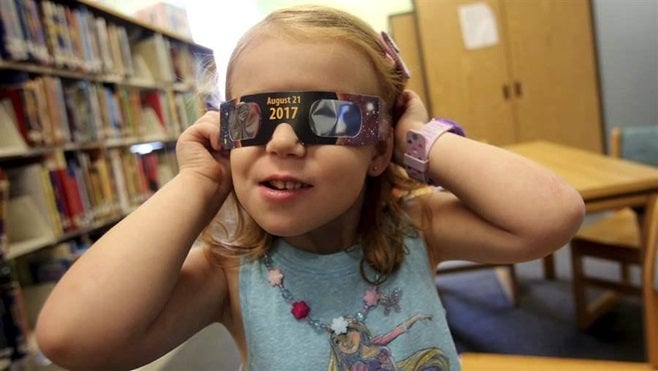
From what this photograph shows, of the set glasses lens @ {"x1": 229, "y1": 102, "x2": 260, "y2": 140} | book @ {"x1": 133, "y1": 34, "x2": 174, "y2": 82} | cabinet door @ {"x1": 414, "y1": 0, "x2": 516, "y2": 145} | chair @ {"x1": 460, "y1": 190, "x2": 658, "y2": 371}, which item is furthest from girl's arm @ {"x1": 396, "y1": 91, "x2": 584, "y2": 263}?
cabinet door @ {"x1": 414, "y1": 0, "x2": 516, "y2": 145}

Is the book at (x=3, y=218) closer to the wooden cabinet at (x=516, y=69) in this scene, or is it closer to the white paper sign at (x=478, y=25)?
the wooden cabinet at (x=516, y=69)

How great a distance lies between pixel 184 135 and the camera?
78 centimetres

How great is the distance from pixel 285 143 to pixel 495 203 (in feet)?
1.04

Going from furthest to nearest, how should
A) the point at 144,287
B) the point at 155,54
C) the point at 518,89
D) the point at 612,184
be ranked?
the point at 518,89
the point at 155,54
the point at 612,184
the point at 144,287

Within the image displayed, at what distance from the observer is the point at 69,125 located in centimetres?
231

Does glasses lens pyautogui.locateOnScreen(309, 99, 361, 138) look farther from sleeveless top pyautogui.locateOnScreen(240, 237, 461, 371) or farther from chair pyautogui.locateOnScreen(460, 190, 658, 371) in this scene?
chair pyautogui.locateOnScreen(460, 190, 658, 371)

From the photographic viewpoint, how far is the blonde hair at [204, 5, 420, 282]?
2.29 ft

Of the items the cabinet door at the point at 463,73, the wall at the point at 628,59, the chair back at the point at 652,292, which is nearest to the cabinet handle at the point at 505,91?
the cabinet door at the point at 463,73

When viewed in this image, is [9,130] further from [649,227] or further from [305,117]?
[649,227]

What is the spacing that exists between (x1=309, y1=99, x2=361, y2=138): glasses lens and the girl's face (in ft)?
0.06

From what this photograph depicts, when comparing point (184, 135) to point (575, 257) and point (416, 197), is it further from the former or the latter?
point (575, 257)

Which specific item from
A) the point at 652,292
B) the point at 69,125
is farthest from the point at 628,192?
the point at 69,125

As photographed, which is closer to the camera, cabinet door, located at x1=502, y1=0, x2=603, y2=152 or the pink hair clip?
the pink hair clip

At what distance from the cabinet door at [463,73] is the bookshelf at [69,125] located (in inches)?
94.8
